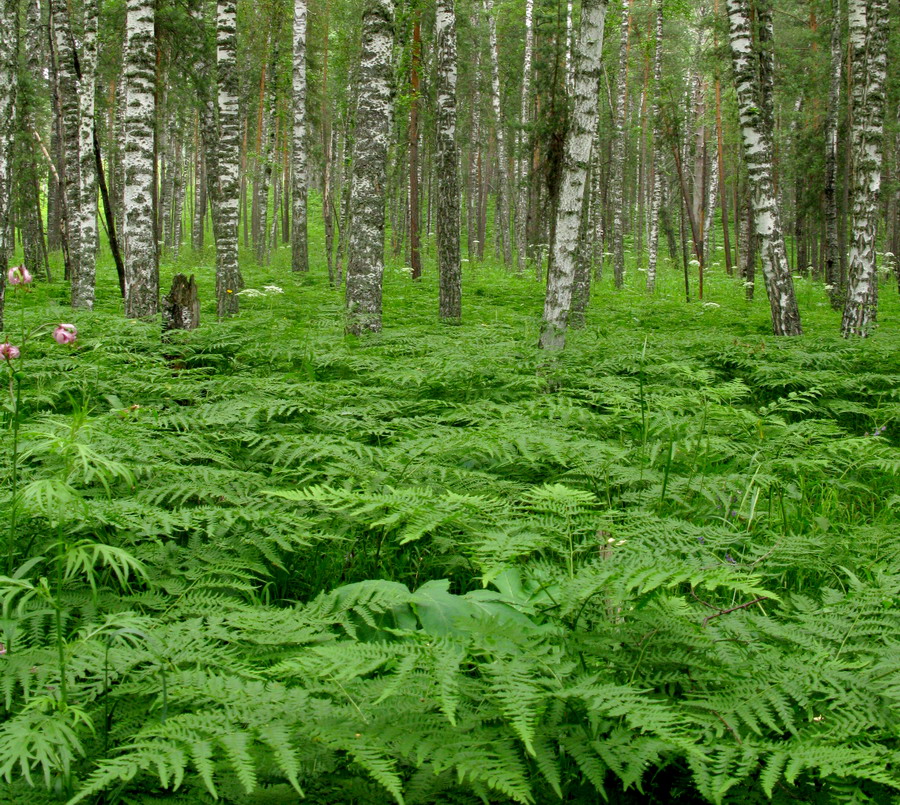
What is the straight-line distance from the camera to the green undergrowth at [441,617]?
150 cm

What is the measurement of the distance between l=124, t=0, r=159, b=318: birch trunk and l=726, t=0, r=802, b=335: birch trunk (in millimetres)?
8065

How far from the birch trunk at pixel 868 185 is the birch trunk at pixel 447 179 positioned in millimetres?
5760

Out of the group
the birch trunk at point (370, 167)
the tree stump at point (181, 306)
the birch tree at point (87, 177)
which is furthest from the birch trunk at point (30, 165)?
the tree stump at point (181, 306)

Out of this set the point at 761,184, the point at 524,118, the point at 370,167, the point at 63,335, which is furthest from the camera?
the point at 524,118

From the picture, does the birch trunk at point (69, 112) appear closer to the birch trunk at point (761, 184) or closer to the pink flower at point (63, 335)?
the birch trunk at point (761, 184)

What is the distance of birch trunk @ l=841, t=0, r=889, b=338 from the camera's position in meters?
9.73

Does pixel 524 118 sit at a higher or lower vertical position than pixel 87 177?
higher

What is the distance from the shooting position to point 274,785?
1591 mm

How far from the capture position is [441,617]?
7.09ft

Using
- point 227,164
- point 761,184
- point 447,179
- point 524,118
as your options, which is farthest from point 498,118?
point 761,184

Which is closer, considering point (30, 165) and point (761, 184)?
point (761, 184)

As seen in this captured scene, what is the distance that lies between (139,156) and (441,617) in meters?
8.93

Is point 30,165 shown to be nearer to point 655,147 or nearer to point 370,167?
point 370,167

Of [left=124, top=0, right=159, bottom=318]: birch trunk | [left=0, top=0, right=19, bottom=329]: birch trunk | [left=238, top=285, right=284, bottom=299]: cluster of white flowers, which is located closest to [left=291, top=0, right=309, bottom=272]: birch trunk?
[left=238, top=285, right=284, bottom=299]: cluster of white flowers
